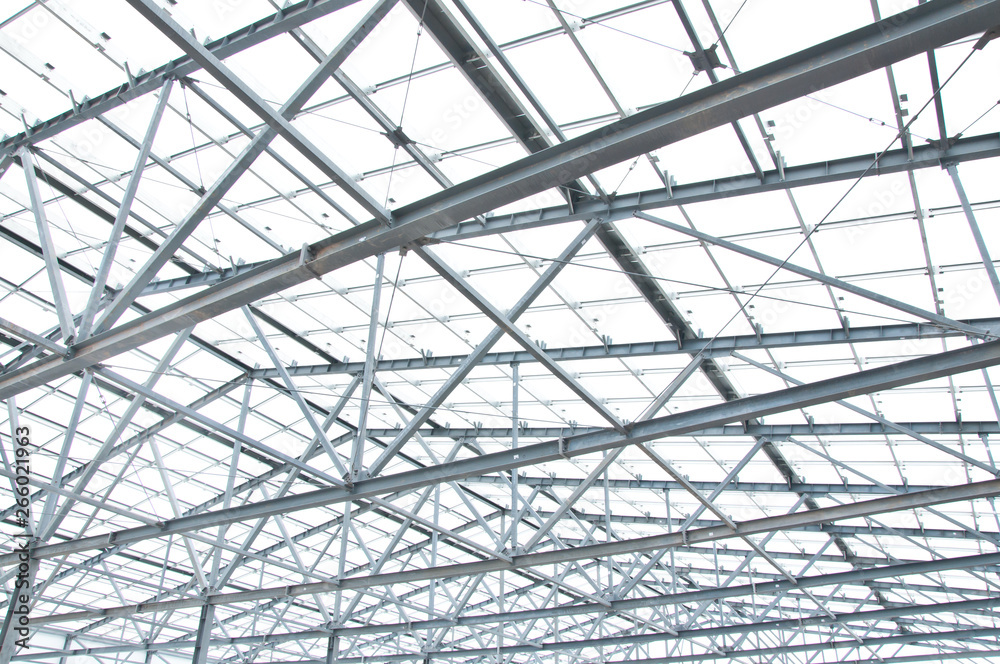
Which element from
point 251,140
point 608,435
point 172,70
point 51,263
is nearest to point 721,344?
point 608,435

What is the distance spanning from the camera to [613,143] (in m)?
9.97

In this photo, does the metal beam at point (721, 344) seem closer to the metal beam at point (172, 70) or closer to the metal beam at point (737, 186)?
the metal beam at point (737, 186)

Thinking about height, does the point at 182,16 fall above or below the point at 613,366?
above

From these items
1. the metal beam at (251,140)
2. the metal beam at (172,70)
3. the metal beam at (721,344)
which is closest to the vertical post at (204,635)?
the metal beam at (721,344)

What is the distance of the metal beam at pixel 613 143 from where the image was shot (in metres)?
8.26

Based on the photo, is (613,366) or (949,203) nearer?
(949,203)

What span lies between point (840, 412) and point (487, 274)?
36.8ft

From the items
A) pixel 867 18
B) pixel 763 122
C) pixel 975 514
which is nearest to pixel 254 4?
pixel 763 122

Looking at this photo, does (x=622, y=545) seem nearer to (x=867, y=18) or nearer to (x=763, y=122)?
(x=763, y=122)

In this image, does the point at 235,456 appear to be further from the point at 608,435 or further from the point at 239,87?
the point at 239,87

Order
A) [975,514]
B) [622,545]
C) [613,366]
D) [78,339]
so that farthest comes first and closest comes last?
[975,514], [622,545], [613,366], [78,339]

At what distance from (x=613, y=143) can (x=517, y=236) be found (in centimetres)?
753

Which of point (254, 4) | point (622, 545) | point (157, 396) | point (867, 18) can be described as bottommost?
point (622, 545)

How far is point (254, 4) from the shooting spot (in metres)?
13.1
